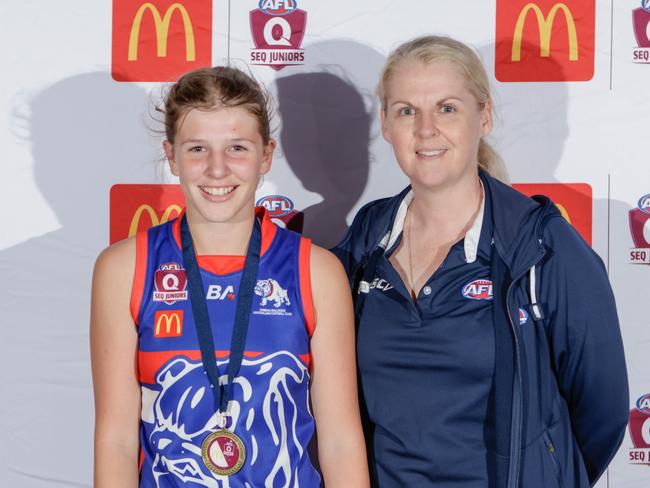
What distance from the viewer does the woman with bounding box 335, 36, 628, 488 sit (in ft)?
5.33

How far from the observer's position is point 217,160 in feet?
5.37

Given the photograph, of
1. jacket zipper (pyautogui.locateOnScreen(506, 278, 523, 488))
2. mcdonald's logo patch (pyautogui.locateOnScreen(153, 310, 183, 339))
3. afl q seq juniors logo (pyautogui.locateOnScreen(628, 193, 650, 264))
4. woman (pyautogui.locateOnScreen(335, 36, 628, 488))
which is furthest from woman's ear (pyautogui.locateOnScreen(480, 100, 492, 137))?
mcdonald's logo patch (pyautogui.locateOnScreen(153, 310, 183, 339))

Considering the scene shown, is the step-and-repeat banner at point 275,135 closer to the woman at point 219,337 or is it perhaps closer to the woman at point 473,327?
the woman at point 473,327

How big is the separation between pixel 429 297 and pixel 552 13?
1094 mm

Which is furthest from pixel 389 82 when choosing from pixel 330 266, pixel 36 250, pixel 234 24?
pixel 36 250

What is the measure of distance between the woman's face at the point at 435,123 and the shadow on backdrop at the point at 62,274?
36.6 inches

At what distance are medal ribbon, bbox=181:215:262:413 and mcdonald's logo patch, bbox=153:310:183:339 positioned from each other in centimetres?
4

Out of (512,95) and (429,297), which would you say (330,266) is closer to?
(429,297)

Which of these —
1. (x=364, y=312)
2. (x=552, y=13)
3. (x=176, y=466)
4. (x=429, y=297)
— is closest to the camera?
(x=176, y=466)

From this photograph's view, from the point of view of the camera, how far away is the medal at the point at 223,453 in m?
1.57

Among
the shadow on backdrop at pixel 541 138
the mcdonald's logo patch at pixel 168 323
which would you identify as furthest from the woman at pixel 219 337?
the shadow on backdrop at pixel 541 138

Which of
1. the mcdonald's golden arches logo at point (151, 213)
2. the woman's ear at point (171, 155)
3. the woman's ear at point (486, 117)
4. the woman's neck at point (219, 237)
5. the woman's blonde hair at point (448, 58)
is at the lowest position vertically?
the woman's neck at point (219, 237)

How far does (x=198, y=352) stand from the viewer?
63.4 inches

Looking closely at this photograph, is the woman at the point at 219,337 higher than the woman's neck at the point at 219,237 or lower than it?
lower
